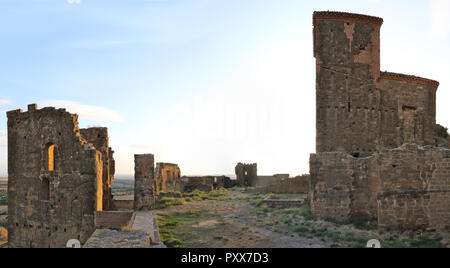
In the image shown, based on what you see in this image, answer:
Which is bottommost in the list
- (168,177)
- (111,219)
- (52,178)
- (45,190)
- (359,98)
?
(111,219)

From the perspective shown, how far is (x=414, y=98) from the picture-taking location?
22.2 m

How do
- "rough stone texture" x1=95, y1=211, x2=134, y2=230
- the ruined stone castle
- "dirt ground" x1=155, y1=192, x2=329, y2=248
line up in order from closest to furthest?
"dirt ground" x1=155, y1=192, x2=329, y2=248 < "rough stone texture" x1=95, y1=211, x2=134, y2=230 < the ruined stone castle

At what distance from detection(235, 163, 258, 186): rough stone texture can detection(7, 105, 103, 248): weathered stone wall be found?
2629cm

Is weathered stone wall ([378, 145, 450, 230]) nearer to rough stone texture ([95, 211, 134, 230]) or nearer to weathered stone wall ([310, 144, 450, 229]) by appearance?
weathered stone wall ([310, 144, 450, 229])

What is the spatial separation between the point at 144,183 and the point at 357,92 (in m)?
13.2

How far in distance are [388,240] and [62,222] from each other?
11835mm

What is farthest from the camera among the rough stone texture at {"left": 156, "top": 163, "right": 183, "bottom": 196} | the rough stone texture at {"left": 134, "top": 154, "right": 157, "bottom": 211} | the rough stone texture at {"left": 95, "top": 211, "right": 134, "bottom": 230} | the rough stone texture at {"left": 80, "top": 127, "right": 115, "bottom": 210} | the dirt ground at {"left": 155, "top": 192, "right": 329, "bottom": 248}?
the rough stone texture at {"left": 156, "top": 163, "right": 183, "bottom": 196}

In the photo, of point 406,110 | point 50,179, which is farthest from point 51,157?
point 406,110

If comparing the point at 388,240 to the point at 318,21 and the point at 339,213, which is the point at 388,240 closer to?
the point at 339,213

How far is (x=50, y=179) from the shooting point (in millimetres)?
14391

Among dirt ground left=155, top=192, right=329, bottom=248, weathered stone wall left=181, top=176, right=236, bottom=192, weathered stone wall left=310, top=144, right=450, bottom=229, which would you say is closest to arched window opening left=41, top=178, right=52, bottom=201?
dirt ground left=155, top=192, right=329, bottom=248

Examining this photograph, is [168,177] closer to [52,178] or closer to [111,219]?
[52,178]

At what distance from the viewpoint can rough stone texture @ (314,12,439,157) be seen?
20.3 meters
